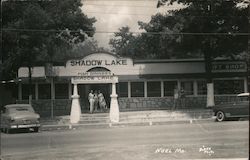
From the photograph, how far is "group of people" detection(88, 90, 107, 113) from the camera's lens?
14.8m

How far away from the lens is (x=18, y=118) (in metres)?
19.4

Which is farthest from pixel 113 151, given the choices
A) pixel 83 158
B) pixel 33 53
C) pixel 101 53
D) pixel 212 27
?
pixel 33 53

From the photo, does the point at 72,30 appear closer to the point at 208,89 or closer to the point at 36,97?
the point at 36,97

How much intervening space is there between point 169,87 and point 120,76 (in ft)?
5.73

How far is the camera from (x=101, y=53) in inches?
632

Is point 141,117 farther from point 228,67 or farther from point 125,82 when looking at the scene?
point 228,67

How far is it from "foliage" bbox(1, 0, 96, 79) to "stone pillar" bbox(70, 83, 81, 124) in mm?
1973

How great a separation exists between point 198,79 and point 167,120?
5.89ft

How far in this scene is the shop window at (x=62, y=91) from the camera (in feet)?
53.2

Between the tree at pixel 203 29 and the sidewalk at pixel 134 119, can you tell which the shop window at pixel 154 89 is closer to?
the sidewalk at pixel 134 119

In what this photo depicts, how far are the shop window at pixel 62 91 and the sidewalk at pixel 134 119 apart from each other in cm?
71

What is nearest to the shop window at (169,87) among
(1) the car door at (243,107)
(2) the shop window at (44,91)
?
(1) the car door at (243,107)

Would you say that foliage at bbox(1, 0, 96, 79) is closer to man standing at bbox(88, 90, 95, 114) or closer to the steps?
man standing at bbox(88, 90, 95, 114)

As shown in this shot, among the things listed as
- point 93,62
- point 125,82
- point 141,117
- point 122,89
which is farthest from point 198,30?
point 93,62
